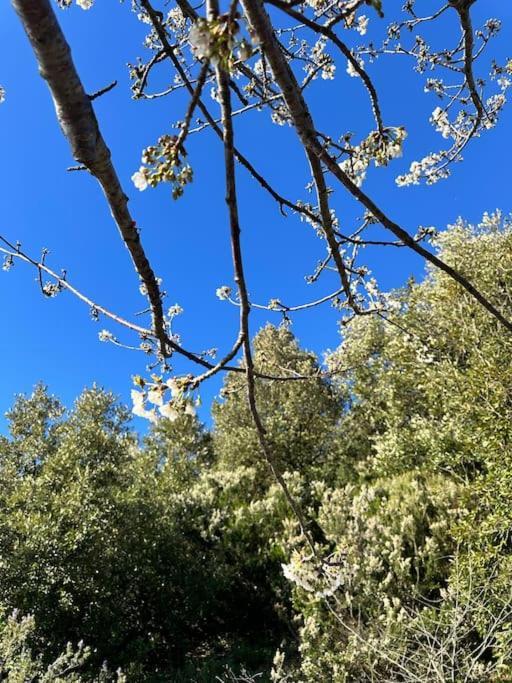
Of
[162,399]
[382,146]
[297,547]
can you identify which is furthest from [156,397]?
[297,547]

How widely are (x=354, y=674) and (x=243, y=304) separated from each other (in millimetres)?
6701

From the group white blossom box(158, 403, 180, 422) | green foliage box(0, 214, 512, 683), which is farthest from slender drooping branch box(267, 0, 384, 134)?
green foliage box(0, 214, 512, 683)

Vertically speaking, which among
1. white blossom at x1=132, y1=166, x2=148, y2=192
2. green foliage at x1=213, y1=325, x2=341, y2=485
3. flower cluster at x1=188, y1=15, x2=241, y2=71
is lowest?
flower cluster at x1=188, y1=15, x2=241, y2=71

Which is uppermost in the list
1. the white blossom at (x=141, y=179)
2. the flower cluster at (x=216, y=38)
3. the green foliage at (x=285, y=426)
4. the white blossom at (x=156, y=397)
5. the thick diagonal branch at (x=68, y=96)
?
the green foliage at (x=285, y=426)

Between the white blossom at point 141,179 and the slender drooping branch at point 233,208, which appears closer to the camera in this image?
the slender drooping branch at point 233,208

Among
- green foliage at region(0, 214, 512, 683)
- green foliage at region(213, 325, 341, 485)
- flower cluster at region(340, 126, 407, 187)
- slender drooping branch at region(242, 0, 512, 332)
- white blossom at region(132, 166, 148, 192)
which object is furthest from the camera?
green foliage at region(213, 325, 341, 485)

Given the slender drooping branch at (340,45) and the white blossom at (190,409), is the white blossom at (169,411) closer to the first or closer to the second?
the white blossom at (190,409)

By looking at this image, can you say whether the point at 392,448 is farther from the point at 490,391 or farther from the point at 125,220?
the point at 125,220

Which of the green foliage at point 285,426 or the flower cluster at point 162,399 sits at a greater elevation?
the green foliage at point 285,426

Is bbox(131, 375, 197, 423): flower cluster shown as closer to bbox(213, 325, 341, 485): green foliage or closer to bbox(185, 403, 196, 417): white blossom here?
bbox(185, 403, 196, 417): white blossom

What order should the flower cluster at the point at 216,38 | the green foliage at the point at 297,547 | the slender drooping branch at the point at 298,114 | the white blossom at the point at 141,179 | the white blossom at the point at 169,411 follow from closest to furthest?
1. the flower cluster at the point at 216,38
2. the slender drooping branch at the point at 298,114
3. the white blossom at the point at 141,179
4. the white blossom at the point at 169,411
5. the green foliage at the point at 297,547

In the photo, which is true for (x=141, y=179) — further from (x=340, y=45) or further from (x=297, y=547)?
(x=297, y=547)

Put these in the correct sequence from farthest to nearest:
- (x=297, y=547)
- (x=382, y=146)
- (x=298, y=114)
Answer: (x=297, y=547), (x=382, y=146), (x=298, y=114)

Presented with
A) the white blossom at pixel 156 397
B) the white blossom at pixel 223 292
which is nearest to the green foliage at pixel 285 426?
the white blossom at pixel 223 292
